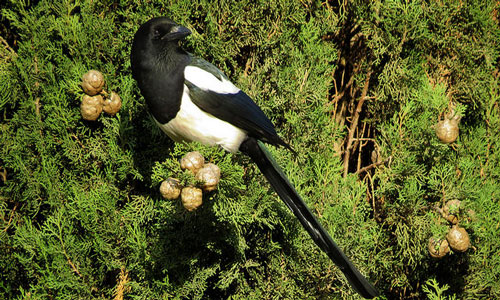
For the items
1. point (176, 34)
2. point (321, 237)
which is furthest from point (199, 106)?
point (321, 237)

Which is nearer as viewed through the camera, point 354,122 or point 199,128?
point 199,128

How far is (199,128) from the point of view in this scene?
7.14ft

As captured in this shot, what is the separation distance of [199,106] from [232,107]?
130 mm

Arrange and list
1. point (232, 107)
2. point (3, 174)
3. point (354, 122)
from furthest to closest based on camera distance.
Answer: point (354, 122), point (3, 174), point (232, 107)

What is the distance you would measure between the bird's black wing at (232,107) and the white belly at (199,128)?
22 mm

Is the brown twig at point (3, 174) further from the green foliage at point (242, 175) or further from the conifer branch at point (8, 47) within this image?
the conifer branch at point (8, 47)

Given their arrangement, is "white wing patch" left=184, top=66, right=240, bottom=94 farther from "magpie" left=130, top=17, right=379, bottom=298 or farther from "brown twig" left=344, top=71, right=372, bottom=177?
"brown twig" left=344, top=71, right=372, bottom=177

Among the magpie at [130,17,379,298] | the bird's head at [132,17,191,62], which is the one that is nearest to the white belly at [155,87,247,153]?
the magpie at [130,17,379,298]

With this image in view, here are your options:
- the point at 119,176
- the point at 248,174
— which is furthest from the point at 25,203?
the point at 248,174

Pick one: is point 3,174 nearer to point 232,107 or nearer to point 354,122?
point 232,107

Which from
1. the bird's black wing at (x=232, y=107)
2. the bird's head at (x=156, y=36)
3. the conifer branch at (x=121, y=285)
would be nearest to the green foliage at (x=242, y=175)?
the conifer branch at (x=121, y=285)

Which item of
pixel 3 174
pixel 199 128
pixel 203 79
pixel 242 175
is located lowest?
pixel 3 174

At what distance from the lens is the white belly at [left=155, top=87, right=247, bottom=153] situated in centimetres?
215

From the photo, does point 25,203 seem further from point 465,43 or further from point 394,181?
point 465,43
